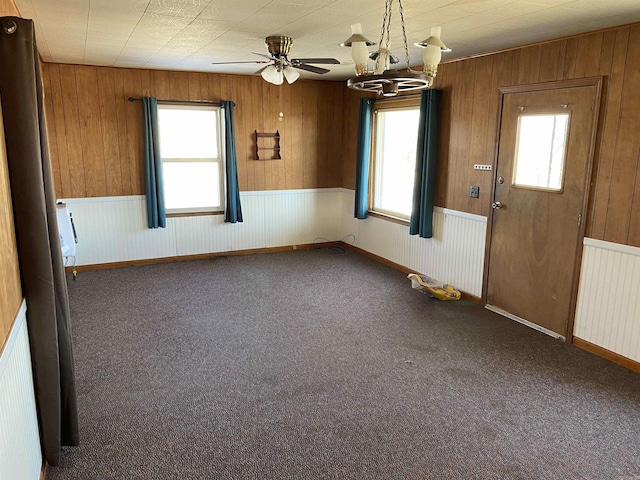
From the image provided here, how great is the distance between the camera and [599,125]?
354 cm

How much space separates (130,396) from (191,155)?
379 cm

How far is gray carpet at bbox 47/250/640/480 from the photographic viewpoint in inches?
97.3

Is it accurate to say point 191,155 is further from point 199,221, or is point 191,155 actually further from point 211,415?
point 211,415

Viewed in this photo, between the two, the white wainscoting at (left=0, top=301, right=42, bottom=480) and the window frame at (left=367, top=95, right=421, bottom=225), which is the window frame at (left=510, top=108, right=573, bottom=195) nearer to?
the window frame at (left=367, top=95, right=421, bottom=225)

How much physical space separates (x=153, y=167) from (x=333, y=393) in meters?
3.85

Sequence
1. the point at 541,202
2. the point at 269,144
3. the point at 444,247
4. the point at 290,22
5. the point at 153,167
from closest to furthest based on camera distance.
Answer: the point at 290,22 → the point at 541,202 → the point at 444,247 → the point at 153,167 → the point at 269,144

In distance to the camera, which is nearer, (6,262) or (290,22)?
(6,262)

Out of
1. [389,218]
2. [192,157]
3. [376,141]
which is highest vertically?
[376,141]

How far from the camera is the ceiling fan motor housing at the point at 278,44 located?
3725mm

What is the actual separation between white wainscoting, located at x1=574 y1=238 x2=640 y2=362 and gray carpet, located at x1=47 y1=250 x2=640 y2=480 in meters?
0.18

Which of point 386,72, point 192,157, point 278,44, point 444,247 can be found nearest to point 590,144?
point 444,247

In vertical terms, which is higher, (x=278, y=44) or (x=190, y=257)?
(x=278, y=44)

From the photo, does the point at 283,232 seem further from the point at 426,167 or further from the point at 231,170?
the point at 426,167

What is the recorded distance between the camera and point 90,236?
19.1 ft
